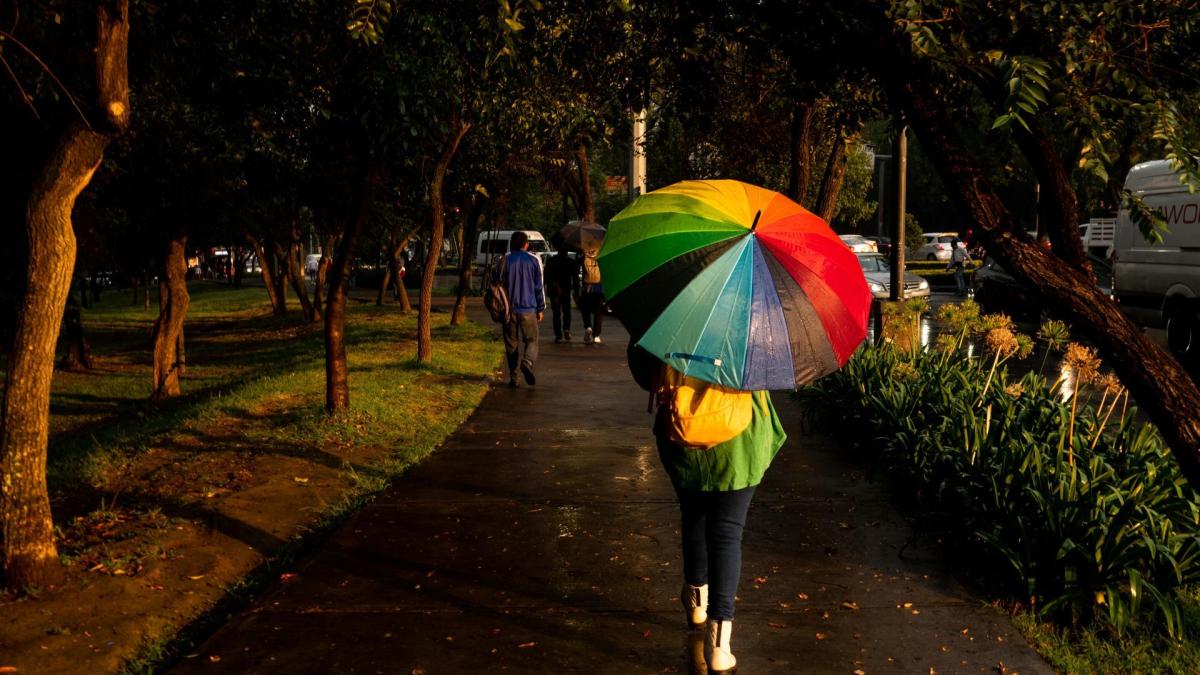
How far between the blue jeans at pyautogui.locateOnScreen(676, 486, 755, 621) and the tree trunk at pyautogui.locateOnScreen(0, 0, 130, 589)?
3.26 m

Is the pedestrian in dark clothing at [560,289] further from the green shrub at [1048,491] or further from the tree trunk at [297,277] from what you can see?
the green shrub at [1048,491]

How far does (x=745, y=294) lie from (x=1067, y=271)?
4.30ft

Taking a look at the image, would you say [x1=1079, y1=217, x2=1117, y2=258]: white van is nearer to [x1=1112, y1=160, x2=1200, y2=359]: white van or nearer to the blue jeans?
[x1=1112, y1=160, x2=1200, y2=359]: white van

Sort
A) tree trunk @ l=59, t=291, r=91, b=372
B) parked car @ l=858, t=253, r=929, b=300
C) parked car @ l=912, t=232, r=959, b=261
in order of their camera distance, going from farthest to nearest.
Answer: parked car @ l=912, t=232, r=959, b=261
parked car @ l=858, t=253, r=929, b=300
tree trunk @ l=59, t=291, r=91, b=372

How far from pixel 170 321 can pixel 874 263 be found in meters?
19.2

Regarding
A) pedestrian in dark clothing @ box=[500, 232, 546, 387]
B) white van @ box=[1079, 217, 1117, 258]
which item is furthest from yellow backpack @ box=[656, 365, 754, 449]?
white van @ box=[1079, 217, 1117, 258]

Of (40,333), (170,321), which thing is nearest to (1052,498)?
(40,333)

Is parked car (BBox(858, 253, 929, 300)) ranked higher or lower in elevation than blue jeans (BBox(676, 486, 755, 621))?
higher

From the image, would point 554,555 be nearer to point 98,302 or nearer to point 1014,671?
point 1014,671

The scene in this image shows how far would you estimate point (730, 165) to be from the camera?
1049 inches

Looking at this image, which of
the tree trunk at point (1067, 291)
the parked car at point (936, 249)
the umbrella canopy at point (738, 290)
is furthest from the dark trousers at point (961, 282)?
the umbrella canopy at point (738, 290)

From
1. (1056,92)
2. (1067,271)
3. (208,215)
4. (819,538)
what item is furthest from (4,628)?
(208,215)

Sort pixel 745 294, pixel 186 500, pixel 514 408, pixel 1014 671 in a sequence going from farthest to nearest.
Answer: pixel 514 408 < pixel 186 500 < pixel 1014 671 < pixel 745 294

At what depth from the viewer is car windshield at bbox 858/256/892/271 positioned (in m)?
29.0
